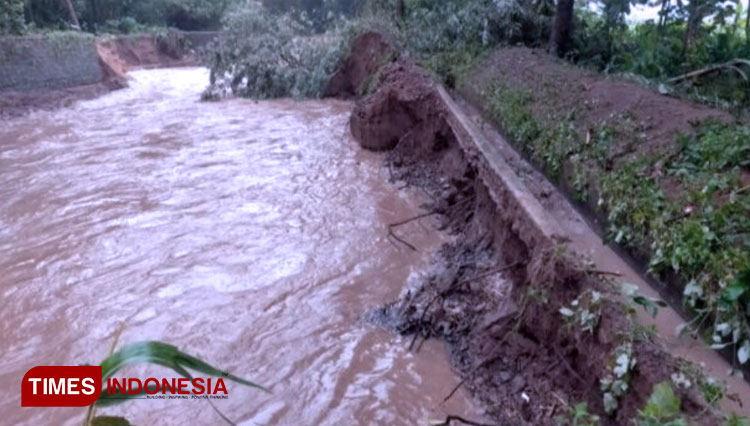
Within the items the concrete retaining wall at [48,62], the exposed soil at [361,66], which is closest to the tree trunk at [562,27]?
the exposed soil at [361,66]

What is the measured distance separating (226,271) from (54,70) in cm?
1291

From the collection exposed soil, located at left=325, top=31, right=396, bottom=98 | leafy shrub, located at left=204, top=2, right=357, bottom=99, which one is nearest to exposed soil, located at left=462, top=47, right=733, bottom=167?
exposed soil, located at left=325, top=31, right=396, bottom=98

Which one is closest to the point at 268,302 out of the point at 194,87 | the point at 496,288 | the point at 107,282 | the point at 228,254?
the point at 228,254

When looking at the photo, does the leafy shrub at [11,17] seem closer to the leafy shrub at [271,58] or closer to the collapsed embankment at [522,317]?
the leafy shrub at [271,58]

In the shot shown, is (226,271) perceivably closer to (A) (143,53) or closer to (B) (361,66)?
(B) (361,66)

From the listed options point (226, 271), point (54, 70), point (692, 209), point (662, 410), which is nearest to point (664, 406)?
point (662, 410)

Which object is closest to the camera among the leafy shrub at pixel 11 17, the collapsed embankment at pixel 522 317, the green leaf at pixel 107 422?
the green leaf at pixel 107 422

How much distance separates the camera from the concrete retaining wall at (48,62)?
13.9m

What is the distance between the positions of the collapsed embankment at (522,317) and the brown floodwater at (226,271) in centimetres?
26

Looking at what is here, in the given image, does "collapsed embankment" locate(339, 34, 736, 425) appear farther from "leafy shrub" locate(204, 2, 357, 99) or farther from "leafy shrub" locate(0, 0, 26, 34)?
"leafy shrub" locate(0, 0, 26, 34)

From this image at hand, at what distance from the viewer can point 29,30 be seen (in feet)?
51.1

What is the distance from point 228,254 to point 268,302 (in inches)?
44.0

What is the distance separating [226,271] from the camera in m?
5.48

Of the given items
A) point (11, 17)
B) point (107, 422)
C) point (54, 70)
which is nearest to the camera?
point (107, 422)
